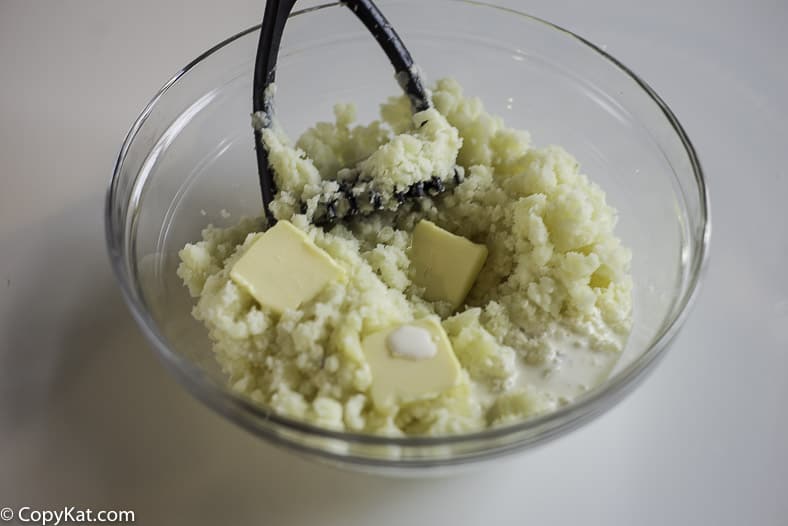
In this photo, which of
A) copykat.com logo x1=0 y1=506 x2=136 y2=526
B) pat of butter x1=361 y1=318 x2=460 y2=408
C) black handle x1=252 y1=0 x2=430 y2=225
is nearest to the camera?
pat of butter x1=361 y1=318 x2=460 y2=408

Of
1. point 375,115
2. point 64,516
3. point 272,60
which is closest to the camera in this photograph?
point 64,516

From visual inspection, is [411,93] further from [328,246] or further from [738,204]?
[738,204]

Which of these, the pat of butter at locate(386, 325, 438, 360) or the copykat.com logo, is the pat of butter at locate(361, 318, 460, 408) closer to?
the pat of butter at locate(386, 325, 438, 360)

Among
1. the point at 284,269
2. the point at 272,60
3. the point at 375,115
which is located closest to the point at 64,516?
the point at 284,269

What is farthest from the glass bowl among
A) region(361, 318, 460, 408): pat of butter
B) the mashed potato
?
region(361, 318, 460, 408): pat of butter

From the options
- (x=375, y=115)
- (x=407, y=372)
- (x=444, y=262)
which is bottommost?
(x=407, y=372)

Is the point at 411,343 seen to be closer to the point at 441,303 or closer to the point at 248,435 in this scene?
the point at 441,303
